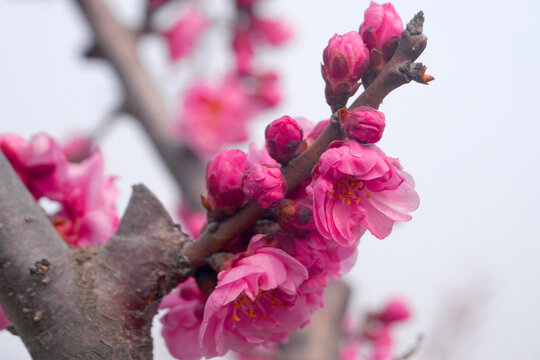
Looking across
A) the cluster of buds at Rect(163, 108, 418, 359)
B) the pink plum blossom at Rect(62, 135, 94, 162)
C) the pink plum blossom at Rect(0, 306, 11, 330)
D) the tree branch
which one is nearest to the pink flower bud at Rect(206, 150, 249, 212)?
the cluster of buds at Rect(163, 108, 418, 359)

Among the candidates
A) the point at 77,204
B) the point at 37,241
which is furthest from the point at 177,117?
the point at 37,241

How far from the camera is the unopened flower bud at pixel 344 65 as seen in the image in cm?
Answer: 61

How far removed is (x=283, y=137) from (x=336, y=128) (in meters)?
0.07

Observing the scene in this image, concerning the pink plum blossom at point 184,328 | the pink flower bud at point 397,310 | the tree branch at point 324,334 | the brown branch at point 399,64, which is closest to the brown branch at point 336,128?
the brown branch at point 399,64

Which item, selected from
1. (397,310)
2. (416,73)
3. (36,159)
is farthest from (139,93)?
(416,73)

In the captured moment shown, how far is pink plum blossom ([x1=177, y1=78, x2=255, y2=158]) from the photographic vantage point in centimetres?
279

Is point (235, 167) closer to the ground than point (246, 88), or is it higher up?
closer to the ground

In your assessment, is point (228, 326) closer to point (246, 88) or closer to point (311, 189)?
point (311, 189)

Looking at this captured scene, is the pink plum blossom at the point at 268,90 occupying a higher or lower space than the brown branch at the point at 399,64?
higher

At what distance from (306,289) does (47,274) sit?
338 millimetres

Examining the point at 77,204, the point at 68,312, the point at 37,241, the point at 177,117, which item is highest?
the point at 177,117

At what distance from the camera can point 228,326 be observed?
67cm

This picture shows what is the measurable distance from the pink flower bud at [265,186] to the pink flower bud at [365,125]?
0.33 ft

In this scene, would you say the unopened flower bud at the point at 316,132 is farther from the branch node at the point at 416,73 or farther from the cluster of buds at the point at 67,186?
the cluster of buds at the point at 67,186
